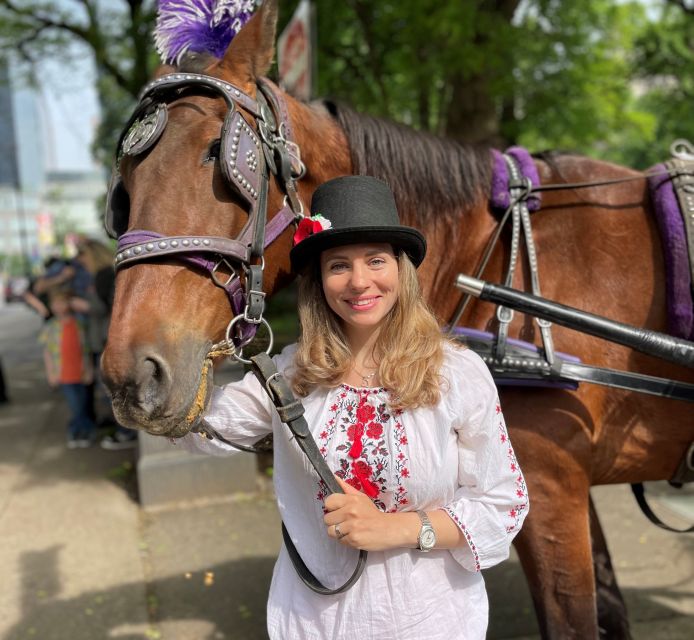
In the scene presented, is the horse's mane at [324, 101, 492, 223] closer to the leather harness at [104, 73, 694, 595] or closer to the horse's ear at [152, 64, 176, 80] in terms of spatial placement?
the leather harness at [104, 73, 694, 595]

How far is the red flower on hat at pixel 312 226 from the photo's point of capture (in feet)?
4.68

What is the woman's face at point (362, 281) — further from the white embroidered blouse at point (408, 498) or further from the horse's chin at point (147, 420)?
the horse's chin at point (147, 420)

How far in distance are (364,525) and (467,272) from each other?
1.02 m

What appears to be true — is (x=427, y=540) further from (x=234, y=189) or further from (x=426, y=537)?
(x=234, y=189)

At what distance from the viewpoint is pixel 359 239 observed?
55.7 inches

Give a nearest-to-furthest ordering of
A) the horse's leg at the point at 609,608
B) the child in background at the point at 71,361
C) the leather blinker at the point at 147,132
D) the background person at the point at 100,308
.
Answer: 1. the leather blinker at the point at 147,132
2. the horse's leg at the point at 609,608
3. the background person at the point at 100,308
4. the child in background at the point at 71,361

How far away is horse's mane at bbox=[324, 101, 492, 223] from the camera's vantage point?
6.68 feet

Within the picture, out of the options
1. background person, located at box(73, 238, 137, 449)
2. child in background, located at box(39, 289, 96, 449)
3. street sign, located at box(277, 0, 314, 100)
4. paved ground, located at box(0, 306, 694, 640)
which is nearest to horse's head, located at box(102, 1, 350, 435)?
paved ground, located at box(0, 306, 694, 640)

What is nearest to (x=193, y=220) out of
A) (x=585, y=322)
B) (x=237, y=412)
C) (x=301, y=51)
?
(x=237, y=412)

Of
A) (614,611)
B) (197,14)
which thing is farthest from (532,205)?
(614,611)

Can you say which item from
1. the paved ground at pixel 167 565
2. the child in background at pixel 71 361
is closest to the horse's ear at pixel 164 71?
the paved ground at pixel 167 565

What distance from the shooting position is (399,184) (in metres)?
2.04

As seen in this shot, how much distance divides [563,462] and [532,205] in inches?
32.9

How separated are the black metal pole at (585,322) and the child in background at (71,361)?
503 centimetres
